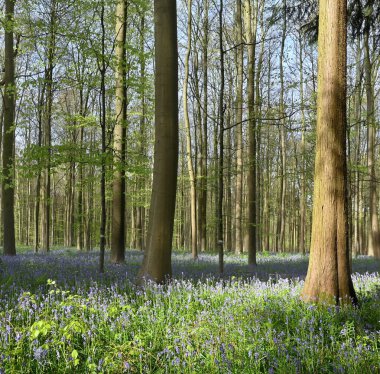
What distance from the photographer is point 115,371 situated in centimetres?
362

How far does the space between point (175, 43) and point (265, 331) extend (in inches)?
238

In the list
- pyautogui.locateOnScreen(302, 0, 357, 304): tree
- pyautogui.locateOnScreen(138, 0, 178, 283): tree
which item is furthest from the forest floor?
pyautogui.locateOnScreen(138, 0, 178, 283): tree

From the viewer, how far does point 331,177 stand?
6227 millimetres

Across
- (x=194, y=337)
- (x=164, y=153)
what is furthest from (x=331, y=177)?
(x=194, y=337)

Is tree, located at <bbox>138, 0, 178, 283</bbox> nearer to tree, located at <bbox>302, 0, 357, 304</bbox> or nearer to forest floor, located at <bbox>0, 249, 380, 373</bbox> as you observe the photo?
forest floor, located at <bbox>0, 249, 380, 373</bbox>

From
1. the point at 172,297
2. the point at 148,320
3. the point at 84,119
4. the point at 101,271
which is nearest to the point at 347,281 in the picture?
the point at 172,297

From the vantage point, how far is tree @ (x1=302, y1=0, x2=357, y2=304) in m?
6.10

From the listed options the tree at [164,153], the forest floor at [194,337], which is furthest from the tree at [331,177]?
the tree at [164,153]

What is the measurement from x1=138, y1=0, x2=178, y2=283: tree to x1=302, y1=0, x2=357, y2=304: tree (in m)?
2.85

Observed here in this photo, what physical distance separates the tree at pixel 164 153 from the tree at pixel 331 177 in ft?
9.34

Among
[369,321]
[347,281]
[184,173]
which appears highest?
[184,173]

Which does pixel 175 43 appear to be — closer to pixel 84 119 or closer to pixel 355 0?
pixel 355 0

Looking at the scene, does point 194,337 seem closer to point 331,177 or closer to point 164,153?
point 331,177

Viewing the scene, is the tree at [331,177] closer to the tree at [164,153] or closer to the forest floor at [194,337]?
the forest floor at [194,337]
